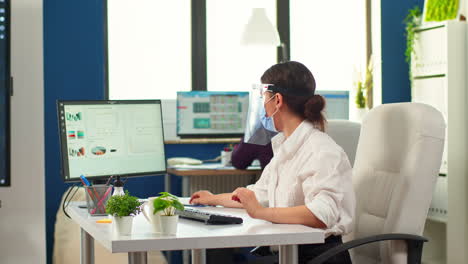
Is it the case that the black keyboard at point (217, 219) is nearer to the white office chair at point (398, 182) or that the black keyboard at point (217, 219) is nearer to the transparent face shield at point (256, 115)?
the white office chair at point (398, 182)

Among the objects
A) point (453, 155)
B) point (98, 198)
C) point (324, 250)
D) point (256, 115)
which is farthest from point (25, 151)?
point (453, 155)

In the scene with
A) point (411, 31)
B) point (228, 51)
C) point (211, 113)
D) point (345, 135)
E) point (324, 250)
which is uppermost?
point (411, 31)

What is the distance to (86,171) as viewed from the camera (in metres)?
2.69

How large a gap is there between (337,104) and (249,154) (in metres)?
1.20

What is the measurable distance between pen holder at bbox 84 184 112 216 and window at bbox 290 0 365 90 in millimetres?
3905

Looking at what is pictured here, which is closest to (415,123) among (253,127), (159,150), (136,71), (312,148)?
(312,148)

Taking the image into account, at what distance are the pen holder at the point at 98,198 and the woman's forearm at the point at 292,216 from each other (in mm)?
554

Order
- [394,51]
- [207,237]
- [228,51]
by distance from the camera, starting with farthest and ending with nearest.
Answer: [394,51], [228,51], [207,237]

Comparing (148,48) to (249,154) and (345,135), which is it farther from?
(345,135)

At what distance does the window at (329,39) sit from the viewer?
601cm

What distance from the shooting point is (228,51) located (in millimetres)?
5820

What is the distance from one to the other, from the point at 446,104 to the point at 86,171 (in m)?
2.85

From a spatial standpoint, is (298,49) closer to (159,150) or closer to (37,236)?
(159,150)

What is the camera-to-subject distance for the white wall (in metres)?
2.34
